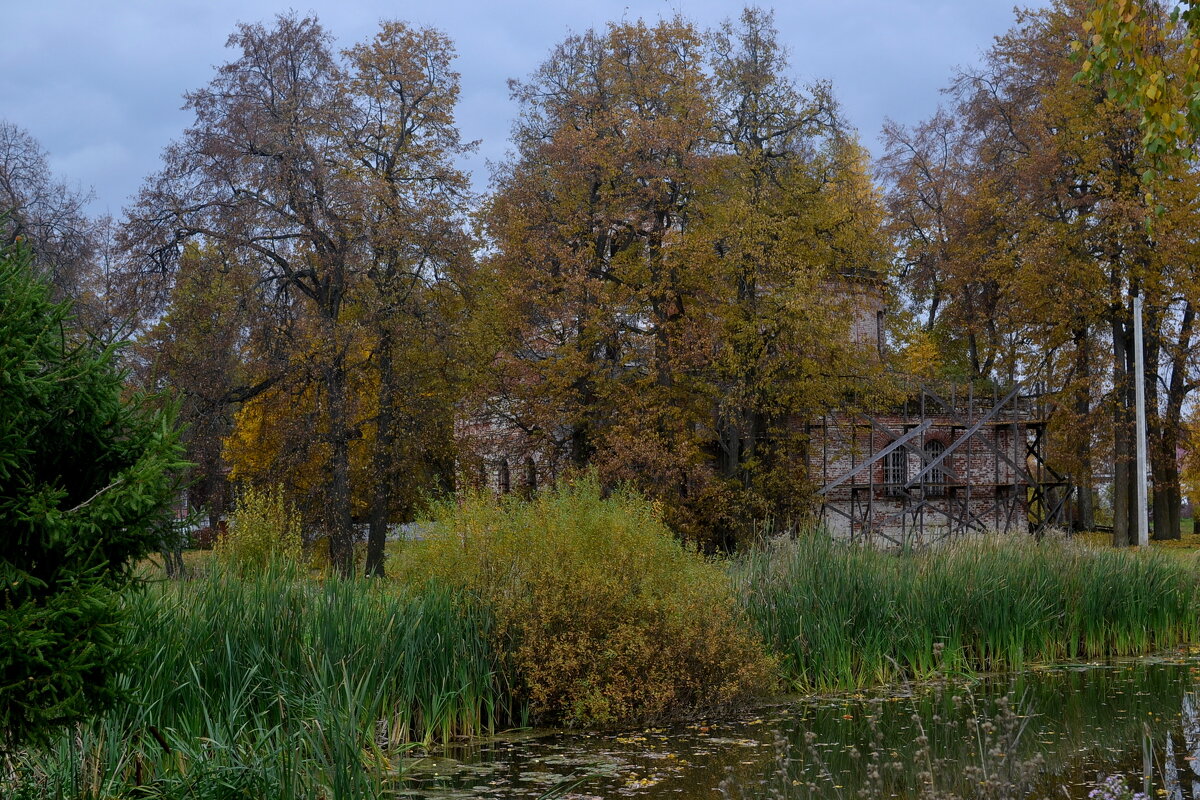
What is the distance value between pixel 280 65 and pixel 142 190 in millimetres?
4386

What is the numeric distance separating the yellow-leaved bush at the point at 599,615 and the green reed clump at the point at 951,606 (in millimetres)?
847

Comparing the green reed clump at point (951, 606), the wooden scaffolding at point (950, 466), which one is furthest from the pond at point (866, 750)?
the wooden scaffolding at point (950, 466)

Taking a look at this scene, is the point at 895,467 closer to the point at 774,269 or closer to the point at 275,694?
the point at 774,269

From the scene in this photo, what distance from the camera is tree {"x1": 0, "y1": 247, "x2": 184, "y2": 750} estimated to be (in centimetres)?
457

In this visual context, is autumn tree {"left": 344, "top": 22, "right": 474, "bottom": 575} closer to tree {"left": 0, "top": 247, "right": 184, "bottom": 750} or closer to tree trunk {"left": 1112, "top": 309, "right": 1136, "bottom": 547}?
tree trunk {"left": 1112, "top": 309, "right": 1136, "bottom": 547}

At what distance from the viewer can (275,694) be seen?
8844 millimetres

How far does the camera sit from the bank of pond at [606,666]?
704 centimetres

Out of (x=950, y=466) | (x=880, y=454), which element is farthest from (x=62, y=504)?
(x=950, y=466)

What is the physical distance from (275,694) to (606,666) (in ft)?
10.4

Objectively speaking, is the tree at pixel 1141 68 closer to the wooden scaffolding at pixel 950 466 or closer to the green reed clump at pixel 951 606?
the green reed clump at pixel 951 606

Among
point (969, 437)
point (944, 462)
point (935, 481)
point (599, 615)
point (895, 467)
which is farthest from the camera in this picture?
point (895, 467)

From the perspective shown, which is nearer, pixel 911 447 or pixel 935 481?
pixel 911 447

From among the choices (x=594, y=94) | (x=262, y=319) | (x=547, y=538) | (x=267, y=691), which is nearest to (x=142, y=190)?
(x=262, y=319)

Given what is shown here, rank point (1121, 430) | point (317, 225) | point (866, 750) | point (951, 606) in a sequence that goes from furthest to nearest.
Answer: point (1121, 430) < point (317, 225) < point (951, 606) < point (866, 750)
